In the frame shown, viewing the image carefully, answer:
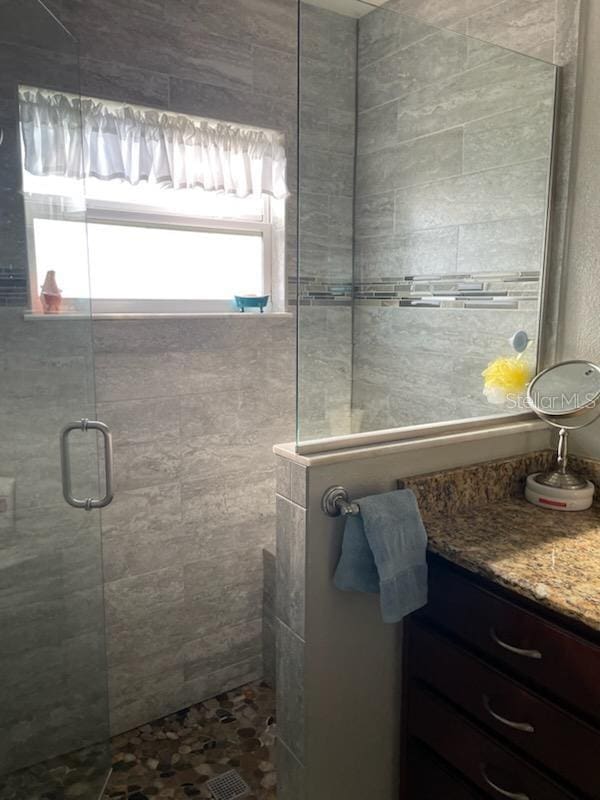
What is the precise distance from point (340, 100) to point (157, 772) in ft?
7.70

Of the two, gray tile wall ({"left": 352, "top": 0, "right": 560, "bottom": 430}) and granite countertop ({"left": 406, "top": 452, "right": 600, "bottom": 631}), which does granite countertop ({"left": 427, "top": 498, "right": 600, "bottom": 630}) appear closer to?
granite countertop ({"left": 406, "top": 452, "right": 600, "bottom": 631})

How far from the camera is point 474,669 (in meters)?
1.39

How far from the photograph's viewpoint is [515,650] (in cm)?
129

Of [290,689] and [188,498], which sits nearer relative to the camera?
[290,689]

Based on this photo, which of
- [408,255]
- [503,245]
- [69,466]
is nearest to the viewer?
[69,466]

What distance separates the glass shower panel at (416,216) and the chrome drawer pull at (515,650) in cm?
60

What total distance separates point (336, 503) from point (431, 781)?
785 mm

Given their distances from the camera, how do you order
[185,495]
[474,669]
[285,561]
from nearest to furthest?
1. [474,669]
2. [285,561]
3. [185,495]

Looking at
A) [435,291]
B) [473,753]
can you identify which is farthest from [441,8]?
[473,753]

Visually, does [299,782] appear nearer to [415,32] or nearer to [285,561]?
[285,561]

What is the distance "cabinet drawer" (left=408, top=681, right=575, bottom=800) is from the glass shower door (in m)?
1.07

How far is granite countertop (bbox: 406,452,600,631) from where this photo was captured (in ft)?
4.09

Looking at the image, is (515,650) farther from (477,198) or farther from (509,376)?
(477,198)

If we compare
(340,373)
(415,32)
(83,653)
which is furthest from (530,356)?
(83,653)
